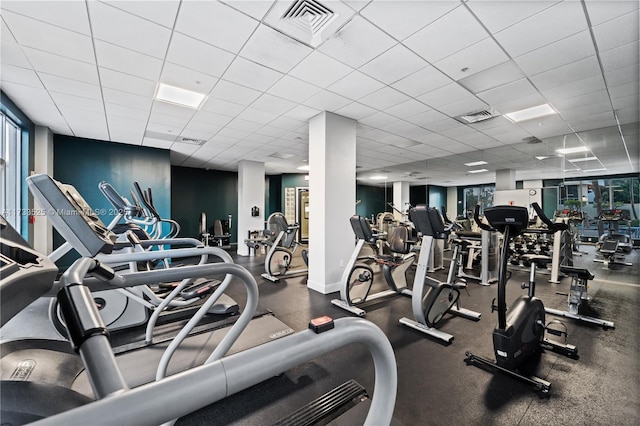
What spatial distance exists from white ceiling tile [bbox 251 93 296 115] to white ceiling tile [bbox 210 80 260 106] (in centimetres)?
10

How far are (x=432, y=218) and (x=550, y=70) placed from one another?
214 centimetres

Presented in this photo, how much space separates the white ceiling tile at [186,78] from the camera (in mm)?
3012

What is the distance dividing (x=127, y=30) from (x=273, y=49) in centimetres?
125

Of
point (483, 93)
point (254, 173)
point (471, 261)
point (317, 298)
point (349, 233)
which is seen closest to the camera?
point (483, 93)

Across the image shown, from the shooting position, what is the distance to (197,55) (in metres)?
2.75

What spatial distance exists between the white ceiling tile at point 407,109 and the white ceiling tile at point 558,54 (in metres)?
1.27

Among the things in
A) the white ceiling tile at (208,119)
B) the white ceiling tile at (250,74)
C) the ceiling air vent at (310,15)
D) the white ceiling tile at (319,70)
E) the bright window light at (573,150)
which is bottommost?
the bright window light at (573,150)

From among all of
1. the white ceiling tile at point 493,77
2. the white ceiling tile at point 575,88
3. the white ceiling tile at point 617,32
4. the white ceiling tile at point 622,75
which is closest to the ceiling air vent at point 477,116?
the white ceiling tile at point 575,88

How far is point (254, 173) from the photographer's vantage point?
8.29m

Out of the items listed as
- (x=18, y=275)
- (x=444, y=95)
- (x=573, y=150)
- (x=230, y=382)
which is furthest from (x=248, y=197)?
(x=230, y=382)

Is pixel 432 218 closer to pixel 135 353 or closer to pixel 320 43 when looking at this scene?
Answer: pixel 320 43

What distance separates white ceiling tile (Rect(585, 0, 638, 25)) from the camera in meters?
2.06

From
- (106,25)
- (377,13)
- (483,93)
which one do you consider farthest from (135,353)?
(483,93)

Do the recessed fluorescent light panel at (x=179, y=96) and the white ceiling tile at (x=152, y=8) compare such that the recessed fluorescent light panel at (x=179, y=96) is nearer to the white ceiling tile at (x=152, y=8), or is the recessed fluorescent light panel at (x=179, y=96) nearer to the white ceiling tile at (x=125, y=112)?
the white ceiling tile at (x=125, y=112)
